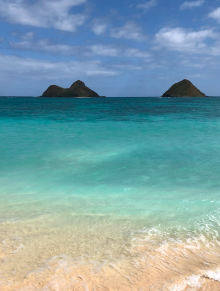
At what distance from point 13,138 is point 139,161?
11.4m

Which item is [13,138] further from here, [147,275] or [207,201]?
[147,275]

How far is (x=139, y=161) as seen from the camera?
12.3 metres

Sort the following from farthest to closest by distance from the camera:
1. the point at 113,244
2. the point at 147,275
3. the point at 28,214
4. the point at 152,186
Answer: the point at 152,186 → the point at 28,214 → the point at 113,244 → the point at 147,275

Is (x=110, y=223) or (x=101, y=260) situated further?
(x=110, y=223)

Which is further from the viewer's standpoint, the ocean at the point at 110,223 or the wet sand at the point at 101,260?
the ocean at the point at 110,223

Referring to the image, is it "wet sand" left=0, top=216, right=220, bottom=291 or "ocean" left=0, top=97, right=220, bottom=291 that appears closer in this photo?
"wet sand" left=0, top=216, right=220, bottom=291

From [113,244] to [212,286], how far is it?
204cm

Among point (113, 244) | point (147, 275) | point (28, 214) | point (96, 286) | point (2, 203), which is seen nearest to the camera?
point (96, 286)

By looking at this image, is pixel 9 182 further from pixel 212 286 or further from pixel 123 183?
pixel 212 286

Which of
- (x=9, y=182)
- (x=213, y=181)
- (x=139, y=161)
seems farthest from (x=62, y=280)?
(x=139, y=161)

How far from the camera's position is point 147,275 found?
14.1 feet

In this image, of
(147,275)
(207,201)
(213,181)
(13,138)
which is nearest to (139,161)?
(213,181)

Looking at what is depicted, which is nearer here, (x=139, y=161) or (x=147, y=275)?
(x=147, y=275)

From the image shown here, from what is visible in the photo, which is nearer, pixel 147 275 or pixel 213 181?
pixel 147 275
